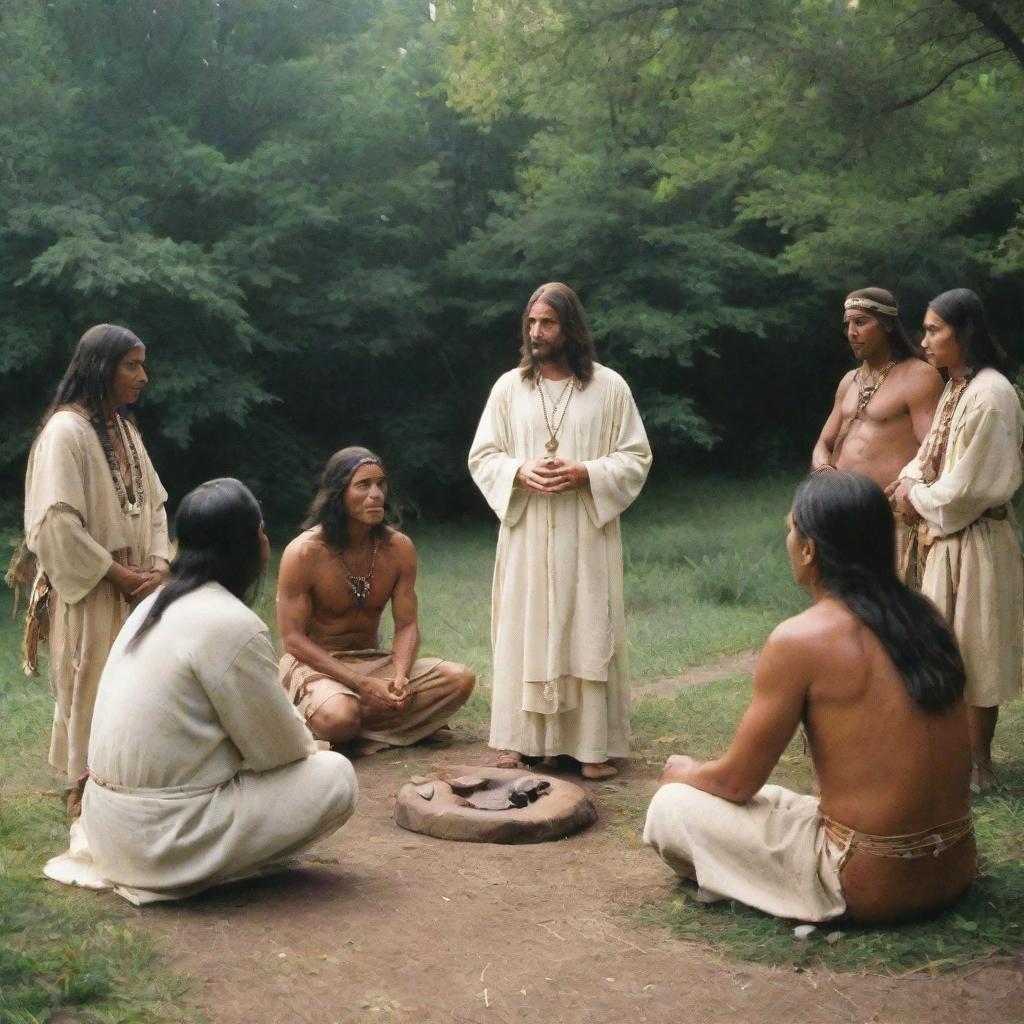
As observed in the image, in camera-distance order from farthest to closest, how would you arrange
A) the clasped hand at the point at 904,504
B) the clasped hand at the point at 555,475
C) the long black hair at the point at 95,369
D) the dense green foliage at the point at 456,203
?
the dense green foliage at the point at 456,203 < the clasped hand at the point at 555,475 < the clasped hand at the point at 904,504 < the long black hair at the point at 95,369

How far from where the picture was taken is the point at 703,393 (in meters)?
18.8

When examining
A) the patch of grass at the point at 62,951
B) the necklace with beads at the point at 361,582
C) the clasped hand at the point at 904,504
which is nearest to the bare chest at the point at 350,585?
the necklace with beads at the point at 361,582

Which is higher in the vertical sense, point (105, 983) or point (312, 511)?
point (312, 511)

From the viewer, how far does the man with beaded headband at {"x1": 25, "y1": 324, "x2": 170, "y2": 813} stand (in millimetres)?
5207

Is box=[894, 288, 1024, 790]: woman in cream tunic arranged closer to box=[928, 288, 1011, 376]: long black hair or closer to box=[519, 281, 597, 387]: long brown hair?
box=[928, 288, 1011, 376]: long black hair

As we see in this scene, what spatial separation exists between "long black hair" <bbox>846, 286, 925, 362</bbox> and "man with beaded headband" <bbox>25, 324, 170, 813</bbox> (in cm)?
322

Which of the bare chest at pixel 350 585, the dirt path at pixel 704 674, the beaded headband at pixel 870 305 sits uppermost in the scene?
the beaded headband at pixel 870 305

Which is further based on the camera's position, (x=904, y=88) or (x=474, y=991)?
(x=904, y=88)

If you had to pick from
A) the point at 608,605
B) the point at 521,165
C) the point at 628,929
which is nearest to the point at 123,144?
the point at 521,165

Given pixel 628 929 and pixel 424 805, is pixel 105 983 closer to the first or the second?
pixel 628 929

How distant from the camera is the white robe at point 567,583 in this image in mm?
6168

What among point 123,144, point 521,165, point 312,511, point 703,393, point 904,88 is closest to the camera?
point 312,511

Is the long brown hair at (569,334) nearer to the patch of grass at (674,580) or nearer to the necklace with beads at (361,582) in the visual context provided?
the necklace with beads at (361,582)

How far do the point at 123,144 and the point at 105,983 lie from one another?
11.7m
